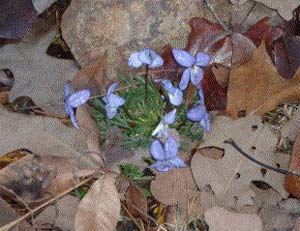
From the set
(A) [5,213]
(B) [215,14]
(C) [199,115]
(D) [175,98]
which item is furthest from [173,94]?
(A) [5,213]

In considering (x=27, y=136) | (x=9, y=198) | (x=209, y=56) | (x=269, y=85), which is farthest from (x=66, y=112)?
(x=269, y=85)

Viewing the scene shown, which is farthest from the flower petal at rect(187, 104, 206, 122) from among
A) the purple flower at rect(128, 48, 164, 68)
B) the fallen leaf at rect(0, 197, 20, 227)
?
the fallen leaf at rect(0, 197, 20, 227)

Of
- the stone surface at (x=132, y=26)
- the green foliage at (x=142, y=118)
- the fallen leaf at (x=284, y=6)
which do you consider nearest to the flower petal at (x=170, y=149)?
the green foliage at (x=142, y=118)

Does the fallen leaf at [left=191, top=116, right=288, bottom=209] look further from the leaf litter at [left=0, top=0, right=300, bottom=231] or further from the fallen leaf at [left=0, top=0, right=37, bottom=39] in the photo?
the fallen leaf at [left=0, top=0, right=37, bottom=39]

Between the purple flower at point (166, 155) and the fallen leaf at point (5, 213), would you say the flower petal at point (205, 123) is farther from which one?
the fallen leaf at point (5, 213)

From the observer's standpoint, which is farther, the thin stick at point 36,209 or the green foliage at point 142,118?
the green foliage at point 142,118

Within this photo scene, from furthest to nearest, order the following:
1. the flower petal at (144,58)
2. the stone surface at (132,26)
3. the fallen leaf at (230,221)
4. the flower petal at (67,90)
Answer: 1. the stone surface at (132,26)
2. the flower petal at (67,90)
3. the flower petal at (144,58)
4. the fallen leaf at (230,221)

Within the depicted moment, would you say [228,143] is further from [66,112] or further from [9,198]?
[9,198]
